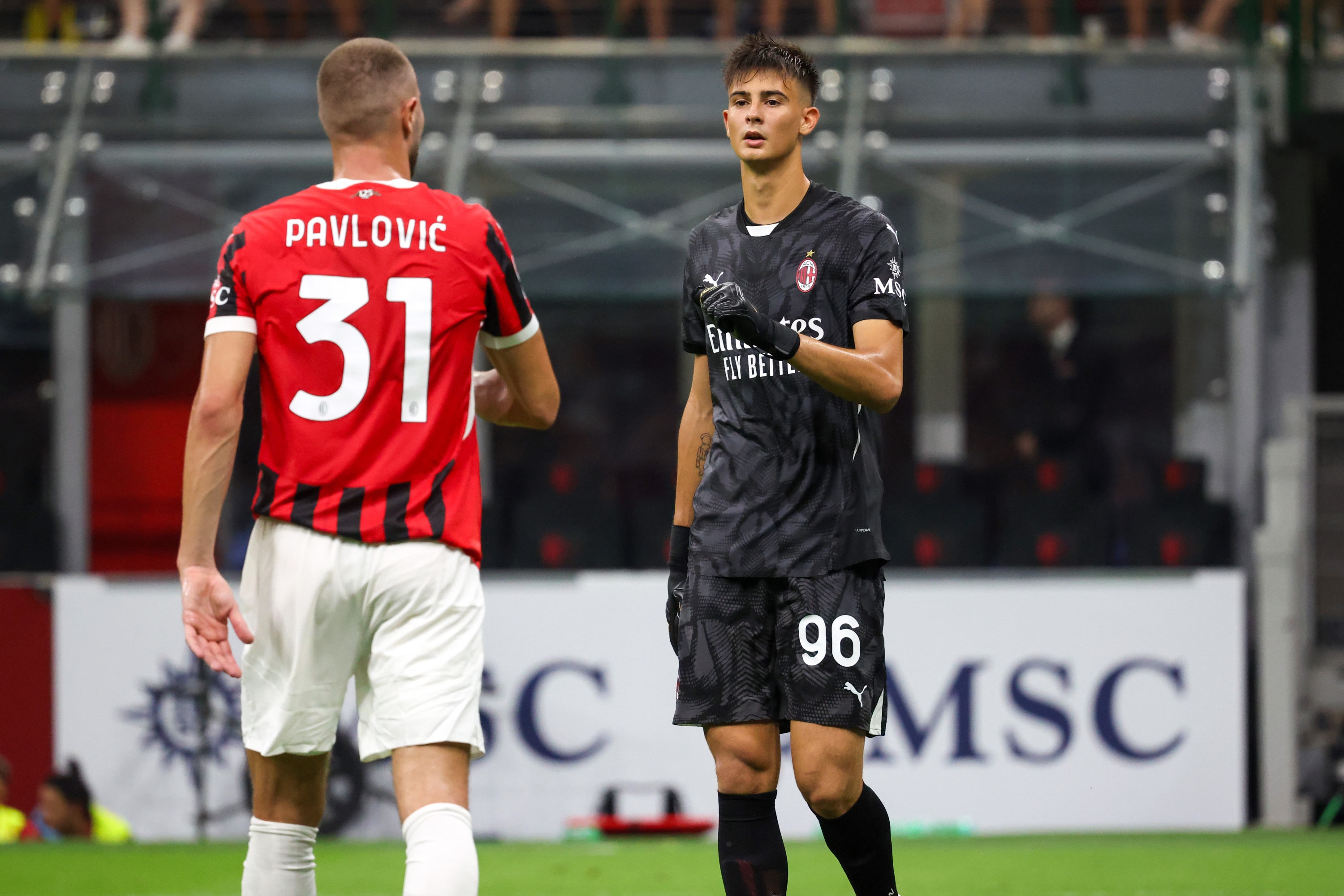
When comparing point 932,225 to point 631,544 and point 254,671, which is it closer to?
point 631,544

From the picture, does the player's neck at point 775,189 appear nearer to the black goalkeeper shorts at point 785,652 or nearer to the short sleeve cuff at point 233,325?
the black goalkeeper shorts at point 785,652

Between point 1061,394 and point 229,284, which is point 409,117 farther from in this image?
point 1061,394

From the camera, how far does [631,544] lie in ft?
34.9

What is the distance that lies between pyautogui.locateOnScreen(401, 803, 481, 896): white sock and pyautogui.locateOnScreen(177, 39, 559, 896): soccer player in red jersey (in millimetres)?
21

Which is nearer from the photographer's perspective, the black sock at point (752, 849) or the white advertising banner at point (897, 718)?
the black sock at point (752, 849)

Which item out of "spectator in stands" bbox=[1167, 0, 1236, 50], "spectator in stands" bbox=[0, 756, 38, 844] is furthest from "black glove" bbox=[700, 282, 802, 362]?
"spectator in stands" bbox=[1167, 0, 1236, 50]

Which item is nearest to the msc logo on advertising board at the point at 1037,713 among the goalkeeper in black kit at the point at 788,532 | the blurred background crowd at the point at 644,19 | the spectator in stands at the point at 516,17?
the blurred background crowd at the point at 644,19

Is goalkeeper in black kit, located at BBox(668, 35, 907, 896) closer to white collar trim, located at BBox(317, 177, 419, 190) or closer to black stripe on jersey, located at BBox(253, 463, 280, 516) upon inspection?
white collar trim, located at BBox(317, 177, 419, 190)

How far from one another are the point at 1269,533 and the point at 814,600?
24.3 ft

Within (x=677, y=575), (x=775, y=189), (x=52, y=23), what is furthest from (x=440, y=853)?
(x=52, y=23)

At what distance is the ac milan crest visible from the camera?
3.66 metres

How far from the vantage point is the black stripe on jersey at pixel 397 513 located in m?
3.03

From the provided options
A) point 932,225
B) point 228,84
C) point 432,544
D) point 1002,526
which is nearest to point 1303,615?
point 1002,526

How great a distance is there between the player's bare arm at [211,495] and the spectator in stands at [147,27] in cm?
910
